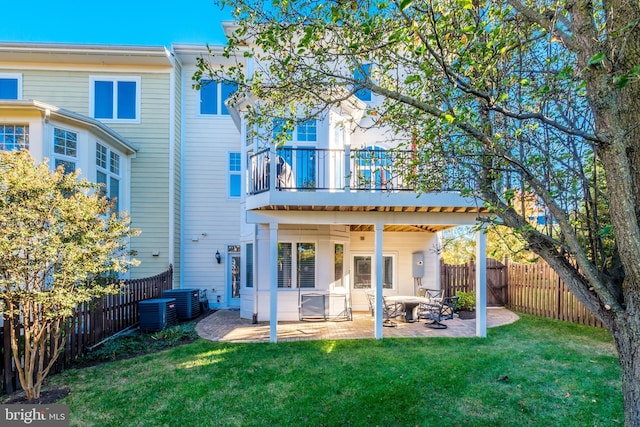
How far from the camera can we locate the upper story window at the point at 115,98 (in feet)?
36.5

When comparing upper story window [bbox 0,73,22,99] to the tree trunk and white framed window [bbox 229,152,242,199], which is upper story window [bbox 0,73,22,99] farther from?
the tree trunk

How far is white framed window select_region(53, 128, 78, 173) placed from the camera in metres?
8.70

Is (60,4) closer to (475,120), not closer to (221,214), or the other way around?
(221,214)

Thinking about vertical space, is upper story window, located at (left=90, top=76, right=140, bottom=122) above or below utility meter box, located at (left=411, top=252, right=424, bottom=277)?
above

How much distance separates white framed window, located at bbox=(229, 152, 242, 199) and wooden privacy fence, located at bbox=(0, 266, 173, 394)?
12.5 feet

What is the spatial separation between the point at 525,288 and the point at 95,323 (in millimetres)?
11556

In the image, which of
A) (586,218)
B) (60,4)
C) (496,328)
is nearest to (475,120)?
(586,218)

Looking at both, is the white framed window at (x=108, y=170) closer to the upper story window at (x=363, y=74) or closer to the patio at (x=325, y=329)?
the patio at (x=325, y=329)

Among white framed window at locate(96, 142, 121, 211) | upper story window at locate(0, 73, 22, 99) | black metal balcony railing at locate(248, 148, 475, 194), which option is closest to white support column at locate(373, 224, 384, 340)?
black metal balcony railing at locate(248, 148, 475, 194)

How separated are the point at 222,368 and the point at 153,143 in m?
8.65

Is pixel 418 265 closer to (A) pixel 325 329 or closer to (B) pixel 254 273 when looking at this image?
(A) pixel 325 329

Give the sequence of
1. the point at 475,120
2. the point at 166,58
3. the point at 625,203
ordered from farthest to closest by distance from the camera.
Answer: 1. the point at 166,58
2. the point at 475,120
3. the point at 625,203

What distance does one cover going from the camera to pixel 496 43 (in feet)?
9.23

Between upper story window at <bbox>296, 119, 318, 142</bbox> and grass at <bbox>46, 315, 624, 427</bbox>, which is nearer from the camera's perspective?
grass at <bbox>46, 315, 624, 427</bbox>
